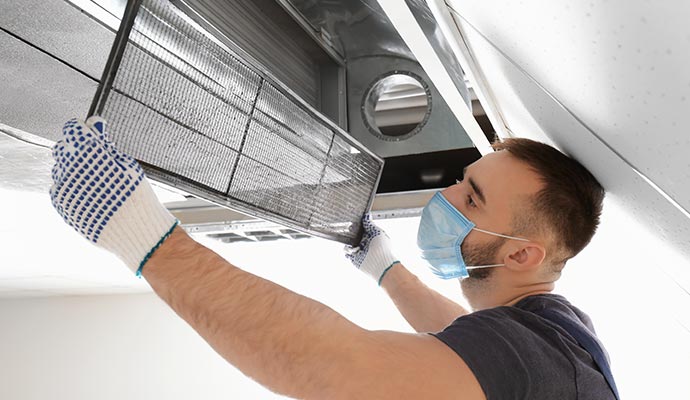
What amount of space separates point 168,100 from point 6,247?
143 inches

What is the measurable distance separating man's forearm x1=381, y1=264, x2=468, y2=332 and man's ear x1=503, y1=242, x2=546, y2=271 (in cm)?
43

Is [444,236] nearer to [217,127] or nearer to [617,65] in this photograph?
[217,127]

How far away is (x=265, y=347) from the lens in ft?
3.25

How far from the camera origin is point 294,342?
993 millimetres

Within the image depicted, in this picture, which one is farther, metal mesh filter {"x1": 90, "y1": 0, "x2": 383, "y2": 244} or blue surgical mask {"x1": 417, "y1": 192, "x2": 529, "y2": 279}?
blue surgical mask {"x1": 417, "y1": 192, "x2": 529, "y2": 279}

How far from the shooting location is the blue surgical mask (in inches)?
60.6

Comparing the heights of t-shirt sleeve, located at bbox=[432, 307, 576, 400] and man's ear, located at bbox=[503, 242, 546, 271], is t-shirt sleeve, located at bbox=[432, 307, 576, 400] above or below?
below

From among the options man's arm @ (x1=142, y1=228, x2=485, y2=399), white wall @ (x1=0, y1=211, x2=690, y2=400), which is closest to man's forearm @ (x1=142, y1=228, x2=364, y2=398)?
man's arm @ (x1=142, y1=228, x2=485, y2=399)

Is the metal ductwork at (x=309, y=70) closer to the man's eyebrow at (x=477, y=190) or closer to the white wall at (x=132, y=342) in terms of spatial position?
the man's eyebrow at (x=477, y=190)

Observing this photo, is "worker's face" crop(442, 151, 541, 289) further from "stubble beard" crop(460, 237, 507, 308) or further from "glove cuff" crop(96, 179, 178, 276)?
"glove cuff" crop(96, 179, 178, 276)

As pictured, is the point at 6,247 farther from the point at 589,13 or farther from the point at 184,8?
the point at 589,13

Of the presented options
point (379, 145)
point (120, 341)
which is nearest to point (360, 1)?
point (379, 145)

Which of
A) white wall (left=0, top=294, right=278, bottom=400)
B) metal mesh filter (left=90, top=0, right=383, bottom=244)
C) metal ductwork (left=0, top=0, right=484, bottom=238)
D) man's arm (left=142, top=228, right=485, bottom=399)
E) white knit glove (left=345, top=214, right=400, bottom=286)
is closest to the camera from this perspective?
man's arm (left=142, top=228, right=485, bottom=399)

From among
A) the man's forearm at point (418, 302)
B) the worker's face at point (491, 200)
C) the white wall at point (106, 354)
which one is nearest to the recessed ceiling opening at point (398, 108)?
the man's forearm at point (418, 302)
